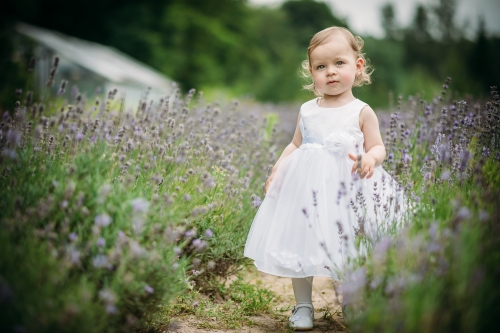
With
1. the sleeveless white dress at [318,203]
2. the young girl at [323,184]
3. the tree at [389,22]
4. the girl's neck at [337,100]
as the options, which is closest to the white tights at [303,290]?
the young girl at [323,184]

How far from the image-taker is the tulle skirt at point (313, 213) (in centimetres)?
221

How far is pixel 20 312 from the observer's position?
A: 1.49 meters

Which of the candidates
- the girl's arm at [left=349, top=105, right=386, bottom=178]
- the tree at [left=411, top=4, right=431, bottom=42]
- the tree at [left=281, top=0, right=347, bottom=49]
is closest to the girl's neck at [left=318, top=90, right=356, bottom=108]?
the girl's arm at [left=349, top=105, right=386, bottom=178]

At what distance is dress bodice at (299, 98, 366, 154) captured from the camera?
242 centimetres

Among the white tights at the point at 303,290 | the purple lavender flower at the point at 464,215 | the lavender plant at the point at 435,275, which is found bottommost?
the white tights at the point at 303,290

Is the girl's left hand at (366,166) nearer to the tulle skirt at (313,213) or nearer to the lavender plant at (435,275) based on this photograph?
the tulle skirt at (313,213)

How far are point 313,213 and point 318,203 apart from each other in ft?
0.18

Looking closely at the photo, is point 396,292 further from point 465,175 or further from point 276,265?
point 465,175

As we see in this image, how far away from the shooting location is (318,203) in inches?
90.9

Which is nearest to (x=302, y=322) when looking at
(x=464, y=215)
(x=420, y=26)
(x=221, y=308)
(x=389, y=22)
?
(x=221, y=308)

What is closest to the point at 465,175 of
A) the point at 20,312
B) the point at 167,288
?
the point at 167,288

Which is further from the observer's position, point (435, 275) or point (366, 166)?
point (366, 166)

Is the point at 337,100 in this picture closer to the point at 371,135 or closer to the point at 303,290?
the point at 371,135

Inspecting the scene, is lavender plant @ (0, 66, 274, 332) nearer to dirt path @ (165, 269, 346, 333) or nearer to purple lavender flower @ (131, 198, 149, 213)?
purple lavender flower @ (131, 198, 149, 213)
